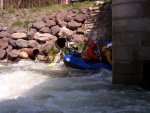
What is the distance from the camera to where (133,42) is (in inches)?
281

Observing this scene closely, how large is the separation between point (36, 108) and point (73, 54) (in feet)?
19.5

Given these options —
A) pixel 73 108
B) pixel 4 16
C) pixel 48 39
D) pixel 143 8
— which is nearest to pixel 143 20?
pixel 143 8

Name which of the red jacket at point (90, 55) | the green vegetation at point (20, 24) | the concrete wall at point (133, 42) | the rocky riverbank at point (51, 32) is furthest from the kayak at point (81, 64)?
the green vegetation at point (20, 24)

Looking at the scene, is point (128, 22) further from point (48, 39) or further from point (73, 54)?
point (48, 39)

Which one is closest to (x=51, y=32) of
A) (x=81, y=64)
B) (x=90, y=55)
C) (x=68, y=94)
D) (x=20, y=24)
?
(x=20, y=24)

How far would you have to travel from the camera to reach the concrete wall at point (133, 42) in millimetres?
7047

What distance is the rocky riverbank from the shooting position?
43.6ft

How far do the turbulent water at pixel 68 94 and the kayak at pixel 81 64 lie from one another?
0.97ft

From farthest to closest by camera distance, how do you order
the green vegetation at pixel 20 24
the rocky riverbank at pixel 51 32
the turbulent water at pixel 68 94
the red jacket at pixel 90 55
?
the green vegetation at pixel 20 24 → the rocky riverbank at pixel 51 32 → the red jacket at pixel 90 55 → the turbulent water at pixel 68 94

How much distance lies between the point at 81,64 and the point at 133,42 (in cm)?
377

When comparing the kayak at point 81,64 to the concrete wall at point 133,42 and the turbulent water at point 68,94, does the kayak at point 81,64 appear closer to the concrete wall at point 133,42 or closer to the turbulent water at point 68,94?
the turbulent water at point 68,94

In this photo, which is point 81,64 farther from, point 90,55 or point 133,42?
point 133,42

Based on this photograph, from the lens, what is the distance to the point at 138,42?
710 cm

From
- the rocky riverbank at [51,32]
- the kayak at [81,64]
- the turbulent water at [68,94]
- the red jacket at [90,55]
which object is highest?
the rocky riverbank at [51,32]
